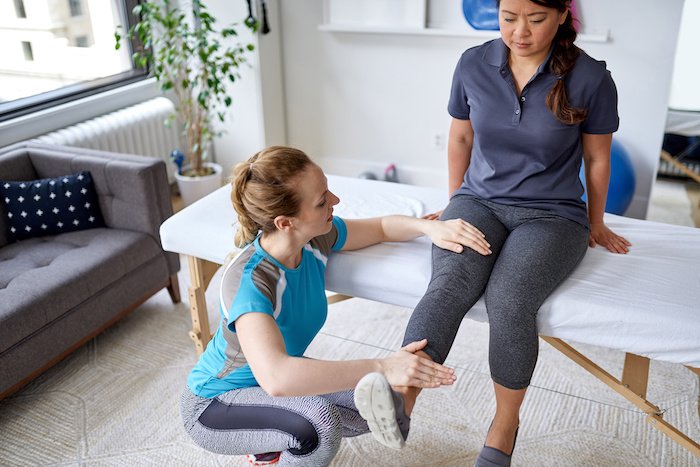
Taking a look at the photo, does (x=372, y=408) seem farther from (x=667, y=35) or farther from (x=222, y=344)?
(x=667, y=35)

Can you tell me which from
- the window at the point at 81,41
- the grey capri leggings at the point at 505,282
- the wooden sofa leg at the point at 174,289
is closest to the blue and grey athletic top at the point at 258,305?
the grey capri leggings at the point at 505,282

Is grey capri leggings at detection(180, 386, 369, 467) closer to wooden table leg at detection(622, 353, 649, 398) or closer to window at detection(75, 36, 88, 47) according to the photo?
wooden table leg at detection(622, 353, 649, 398)

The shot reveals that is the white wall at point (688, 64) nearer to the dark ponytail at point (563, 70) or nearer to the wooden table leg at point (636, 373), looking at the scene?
the dark ponytail at point (563, 70)

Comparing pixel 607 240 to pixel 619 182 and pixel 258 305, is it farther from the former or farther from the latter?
pixel 619 182

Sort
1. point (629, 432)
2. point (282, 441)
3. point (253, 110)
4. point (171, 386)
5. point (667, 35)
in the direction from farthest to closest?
point (253, 110)
point (667, 35)
point (171, 386)
point (629, 432)
point (282, 441)

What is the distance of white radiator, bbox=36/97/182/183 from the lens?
116 inches

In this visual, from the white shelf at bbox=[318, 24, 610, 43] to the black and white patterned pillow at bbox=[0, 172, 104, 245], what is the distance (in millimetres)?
1583

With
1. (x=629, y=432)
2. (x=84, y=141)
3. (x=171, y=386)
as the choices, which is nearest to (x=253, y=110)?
(x=84, y=141)

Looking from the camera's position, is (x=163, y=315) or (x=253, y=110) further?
(x=253, y=110)

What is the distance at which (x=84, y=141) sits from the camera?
2971 mm

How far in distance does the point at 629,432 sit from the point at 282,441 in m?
1.07

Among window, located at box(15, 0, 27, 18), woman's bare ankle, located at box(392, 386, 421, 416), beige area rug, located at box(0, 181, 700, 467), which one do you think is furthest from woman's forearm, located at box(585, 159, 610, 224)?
window, located at box(15, 0, 27, 18)

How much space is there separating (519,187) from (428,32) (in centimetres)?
179

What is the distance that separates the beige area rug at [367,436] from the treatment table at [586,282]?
27cm
